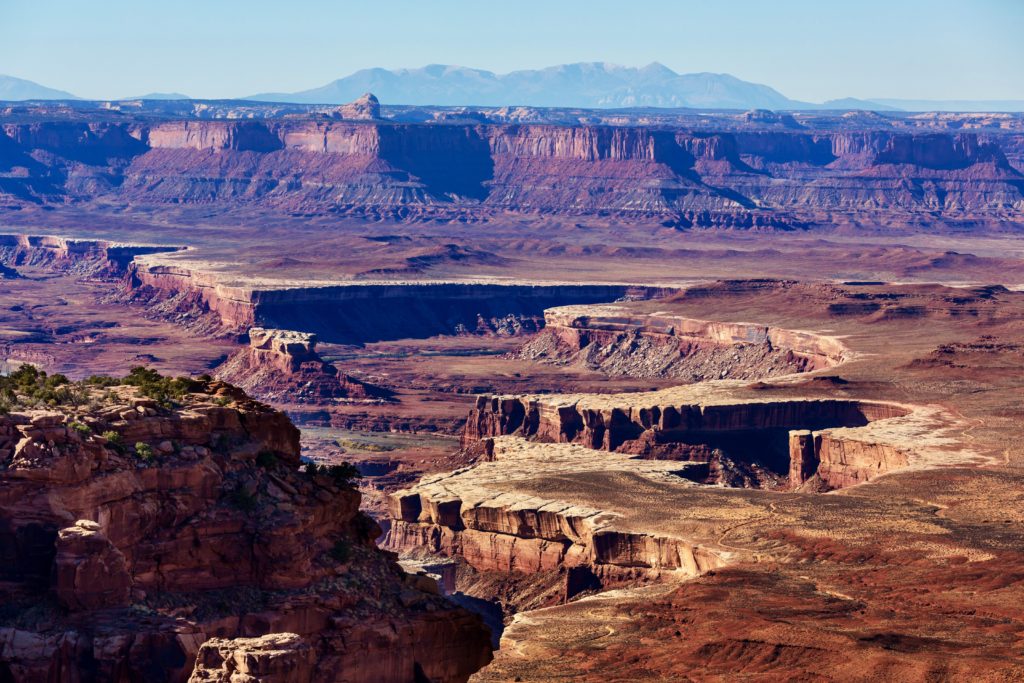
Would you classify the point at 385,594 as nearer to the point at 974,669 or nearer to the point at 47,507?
the point at 47,507

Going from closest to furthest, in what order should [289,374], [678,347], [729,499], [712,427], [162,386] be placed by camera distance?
[162,386]
[729,499]
[712,427]
[289,374]
[678,347]

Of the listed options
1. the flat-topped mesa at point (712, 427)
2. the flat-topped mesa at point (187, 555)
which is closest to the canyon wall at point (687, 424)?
the flat-topped mesa at point (712, 427)

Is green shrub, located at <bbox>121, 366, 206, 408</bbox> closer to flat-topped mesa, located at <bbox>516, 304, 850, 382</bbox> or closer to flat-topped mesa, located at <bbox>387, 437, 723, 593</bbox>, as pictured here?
flat-topped mesa, located at <bbox>387, 437, 723, 593</bbox>

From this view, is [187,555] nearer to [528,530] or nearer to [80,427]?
[80,427]

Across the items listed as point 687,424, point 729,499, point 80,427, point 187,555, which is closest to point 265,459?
point 187,555

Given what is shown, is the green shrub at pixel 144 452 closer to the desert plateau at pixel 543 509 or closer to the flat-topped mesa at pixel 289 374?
the desert plateau at pixel 543 509
